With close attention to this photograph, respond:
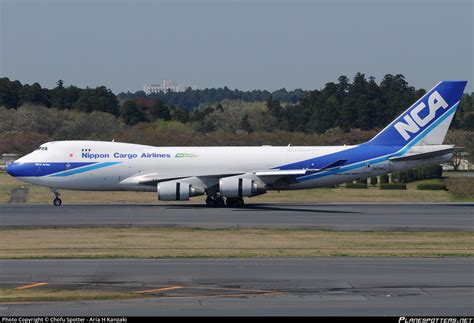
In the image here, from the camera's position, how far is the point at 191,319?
17.5 m

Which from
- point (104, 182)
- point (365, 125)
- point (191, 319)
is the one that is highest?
point (365, 125)

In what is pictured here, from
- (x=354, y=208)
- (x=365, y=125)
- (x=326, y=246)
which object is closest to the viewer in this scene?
(x=326, y=246)

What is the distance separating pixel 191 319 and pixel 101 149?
119 feet

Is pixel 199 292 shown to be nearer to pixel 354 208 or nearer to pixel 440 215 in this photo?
pixel 440 215

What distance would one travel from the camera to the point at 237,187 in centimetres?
5059

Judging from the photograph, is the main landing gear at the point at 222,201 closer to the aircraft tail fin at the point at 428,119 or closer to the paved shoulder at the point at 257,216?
the paved shoulder at the point at 257,216

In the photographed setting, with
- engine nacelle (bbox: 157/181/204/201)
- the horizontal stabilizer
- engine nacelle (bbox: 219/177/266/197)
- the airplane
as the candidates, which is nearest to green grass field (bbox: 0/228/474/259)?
engine nacelle (bbox: 157/181/204/201)

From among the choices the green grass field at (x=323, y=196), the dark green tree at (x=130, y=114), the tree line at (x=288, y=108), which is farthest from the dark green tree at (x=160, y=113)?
the green grass field at (x=323, y=196)

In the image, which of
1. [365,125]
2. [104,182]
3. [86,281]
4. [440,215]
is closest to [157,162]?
[104,182]

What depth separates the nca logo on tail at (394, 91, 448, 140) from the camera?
53.1 meters

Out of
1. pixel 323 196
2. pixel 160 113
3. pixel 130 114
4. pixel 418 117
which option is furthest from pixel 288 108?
pixel 418 117

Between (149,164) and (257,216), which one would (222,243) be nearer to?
(257,216)

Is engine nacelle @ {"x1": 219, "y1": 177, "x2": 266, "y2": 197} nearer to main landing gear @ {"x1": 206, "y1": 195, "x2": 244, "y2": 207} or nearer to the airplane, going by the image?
the airplane

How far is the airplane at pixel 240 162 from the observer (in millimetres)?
52094
